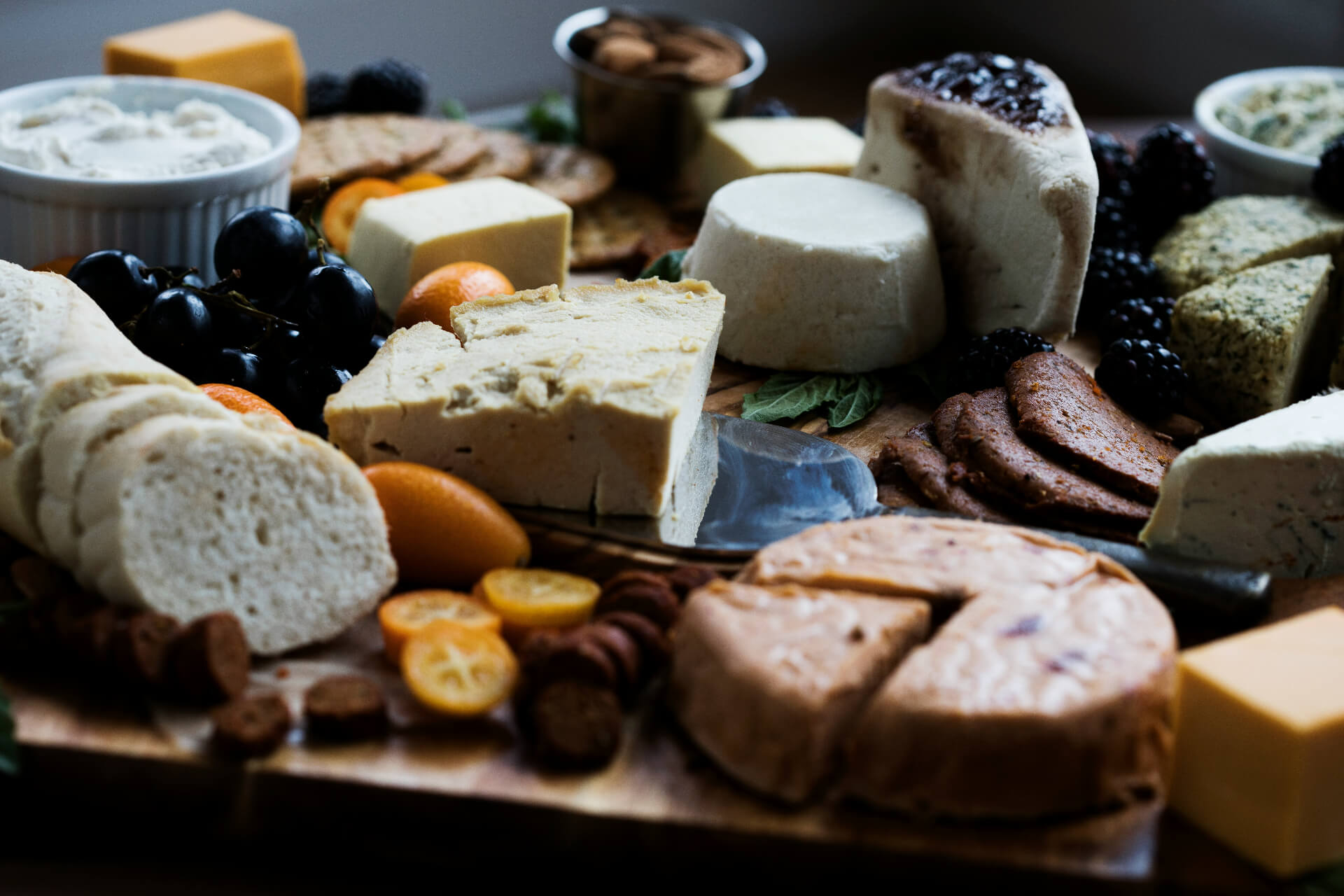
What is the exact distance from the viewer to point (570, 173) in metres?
5.13

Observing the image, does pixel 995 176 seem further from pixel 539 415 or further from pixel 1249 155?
pixel 539 415

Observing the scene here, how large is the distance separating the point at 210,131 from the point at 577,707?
2.71 m

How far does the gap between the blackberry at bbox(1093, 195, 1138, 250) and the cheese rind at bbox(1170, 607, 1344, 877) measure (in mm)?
2348

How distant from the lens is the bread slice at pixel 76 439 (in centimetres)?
245

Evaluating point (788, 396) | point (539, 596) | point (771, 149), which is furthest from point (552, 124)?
point (539, 596)

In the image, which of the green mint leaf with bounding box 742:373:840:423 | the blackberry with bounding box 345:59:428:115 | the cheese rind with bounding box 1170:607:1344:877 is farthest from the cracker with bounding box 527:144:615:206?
the cheese rind with bounding box 1170:607:1344:877

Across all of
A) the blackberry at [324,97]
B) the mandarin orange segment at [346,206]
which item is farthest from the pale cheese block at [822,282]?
the blackberry at [324,97]

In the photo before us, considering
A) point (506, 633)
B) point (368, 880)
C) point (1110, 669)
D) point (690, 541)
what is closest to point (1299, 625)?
point (1110, 669)

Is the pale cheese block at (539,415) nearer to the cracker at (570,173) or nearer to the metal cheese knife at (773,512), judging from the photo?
the metal cheese knife at (773,512)

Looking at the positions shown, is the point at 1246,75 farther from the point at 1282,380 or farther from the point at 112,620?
the point at 112,620

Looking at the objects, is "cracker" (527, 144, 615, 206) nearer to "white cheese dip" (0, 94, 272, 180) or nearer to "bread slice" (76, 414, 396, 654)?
"white cheese dip" (0, 94, 272, 180)

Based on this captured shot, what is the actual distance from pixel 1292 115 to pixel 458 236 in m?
3.19

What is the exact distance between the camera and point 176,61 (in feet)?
15.8

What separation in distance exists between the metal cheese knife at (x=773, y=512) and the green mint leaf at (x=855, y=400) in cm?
24
